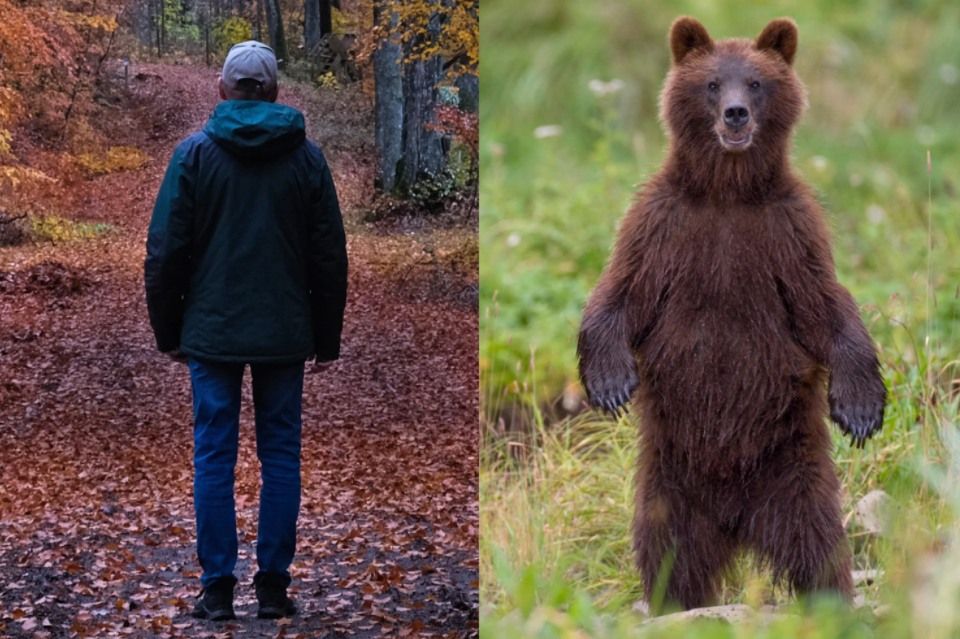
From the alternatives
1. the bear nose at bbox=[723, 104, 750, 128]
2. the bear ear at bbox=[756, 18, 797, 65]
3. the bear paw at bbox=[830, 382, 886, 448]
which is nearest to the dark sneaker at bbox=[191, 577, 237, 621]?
the bear paw at bbox=[830, 382, 886, 448]

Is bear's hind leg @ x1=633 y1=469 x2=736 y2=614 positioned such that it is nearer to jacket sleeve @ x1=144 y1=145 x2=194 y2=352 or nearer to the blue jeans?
the blue jeans

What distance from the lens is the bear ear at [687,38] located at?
3.78m

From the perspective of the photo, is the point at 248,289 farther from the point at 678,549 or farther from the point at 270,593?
the point at 678,549

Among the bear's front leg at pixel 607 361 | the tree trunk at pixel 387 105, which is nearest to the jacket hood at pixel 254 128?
the tree trunk at pixel 387 105

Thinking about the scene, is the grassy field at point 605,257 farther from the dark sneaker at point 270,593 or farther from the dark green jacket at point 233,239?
the dark green jacket at point 233,239

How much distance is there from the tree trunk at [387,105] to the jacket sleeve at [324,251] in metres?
0.23

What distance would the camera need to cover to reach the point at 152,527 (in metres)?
4.05

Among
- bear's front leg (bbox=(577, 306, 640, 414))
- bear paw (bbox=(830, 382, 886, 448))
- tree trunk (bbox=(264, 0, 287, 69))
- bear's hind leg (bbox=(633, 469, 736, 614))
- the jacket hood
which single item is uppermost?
tree trunk (bbox=(264, 0, 287, 69))

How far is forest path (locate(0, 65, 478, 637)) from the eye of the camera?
400cm

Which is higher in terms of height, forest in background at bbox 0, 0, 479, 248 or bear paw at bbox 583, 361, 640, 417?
forest in background at bbox 0, 0, 479, 248

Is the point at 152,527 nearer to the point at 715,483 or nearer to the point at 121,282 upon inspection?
the point at 121,282

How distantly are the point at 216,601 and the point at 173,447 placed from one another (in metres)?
0.45

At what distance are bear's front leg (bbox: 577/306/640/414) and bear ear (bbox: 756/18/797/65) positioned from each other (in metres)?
0.80

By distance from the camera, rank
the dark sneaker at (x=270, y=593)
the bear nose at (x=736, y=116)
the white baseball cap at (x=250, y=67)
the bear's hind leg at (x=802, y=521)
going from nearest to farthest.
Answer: the bear nose at (x=736, y=116) → the bear's hind leg at (x=802, y=521) → the white baseball cap at (x=250, y=67) → the dark sneaker at (x=270, y=593)
